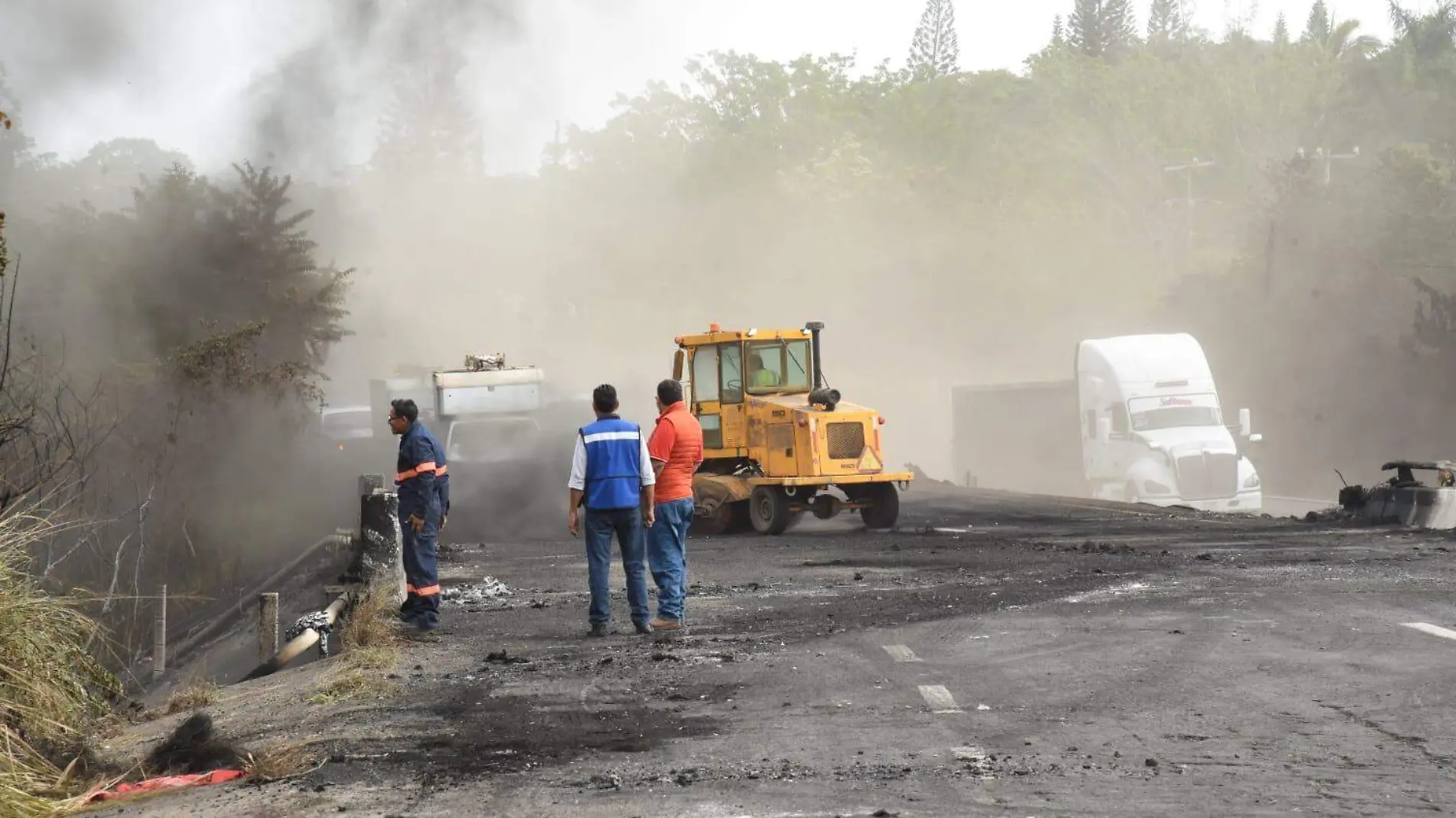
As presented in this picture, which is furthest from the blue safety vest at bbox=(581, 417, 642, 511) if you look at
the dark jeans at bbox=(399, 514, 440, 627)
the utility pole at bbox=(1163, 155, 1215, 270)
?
the utility pole at bbox=(1163, 155, 1215, 270)

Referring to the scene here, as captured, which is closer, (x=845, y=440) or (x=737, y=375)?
(x=845, y=440)

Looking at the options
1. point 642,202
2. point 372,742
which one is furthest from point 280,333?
point 642,202

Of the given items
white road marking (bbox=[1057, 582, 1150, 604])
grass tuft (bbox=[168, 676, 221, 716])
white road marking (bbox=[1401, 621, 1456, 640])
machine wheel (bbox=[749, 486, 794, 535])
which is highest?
machine wheel (bbox=[749, 486, 794, 535])

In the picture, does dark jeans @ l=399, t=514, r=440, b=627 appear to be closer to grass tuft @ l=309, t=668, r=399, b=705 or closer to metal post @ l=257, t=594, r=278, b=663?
metal post @ l=257, t=594, r=278, b=663

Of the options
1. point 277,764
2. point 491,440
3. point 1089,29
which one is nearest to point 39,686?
point 277,764

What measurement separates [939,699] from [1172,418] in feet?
84.1

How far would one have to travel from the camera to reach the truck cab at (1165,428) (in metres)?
33.4

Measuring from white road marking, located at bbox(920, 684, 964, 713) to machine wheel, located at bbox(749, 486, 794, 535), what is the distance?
13586 mm

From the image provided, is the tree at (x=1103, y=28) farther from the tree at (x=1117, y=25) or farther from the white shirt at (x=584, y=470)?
the white shirt at (x=584, y=470)

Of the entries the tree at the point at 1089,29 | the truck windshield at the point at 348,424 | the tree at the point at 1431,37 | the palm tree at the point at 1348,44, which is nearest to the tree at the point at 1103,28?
the tree at the point at 1089,29

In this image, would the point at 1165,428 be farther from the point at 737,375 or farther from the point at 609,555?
the point at 609,555

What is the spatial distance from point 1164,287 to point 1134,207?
1109 centimetres

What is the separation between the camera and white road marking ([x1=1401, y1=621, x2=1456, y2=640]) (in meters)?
11.2

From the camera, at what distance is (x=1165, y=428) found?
1329 inches
